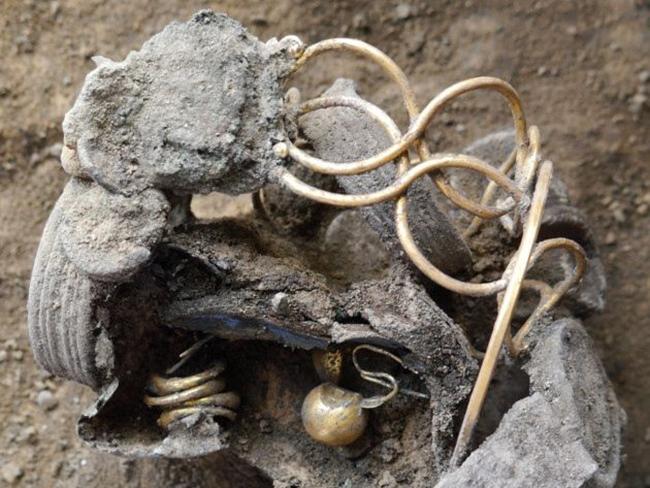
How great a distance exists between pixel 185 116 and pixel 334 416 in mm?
337

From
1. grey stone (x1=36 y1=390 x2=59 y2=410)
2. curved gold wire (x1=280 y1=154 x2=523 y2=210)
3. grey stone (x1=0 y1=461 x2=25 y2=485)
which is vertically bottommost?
grey stone (x1=0 y1=461 x2=25 y2=485)

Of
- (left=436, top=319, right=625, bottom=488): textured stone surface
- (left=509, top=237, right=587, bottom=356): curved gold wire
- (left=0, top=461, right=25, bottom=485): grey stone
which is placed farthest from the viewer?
(left=0, top=461, right=25, bottom=485): grey stone

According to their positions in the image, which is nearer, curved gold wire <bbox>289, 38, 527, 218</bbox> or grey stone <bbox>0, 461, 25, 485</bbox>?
curved gold wire <bbox>289, 38, 527, 218</bbox>

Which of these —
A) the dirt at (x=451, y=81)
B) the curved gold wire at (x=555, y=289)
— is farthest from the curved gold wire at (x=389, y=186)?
the dirt at (x=451, y=81)

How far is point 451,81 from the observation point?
4.48 ft

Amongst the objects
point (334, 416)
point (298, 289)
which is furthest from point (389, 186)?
point (334, 416)

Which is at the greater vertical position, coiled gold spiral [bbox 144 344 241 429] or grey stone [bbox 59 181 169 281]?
grey stone [bbox 59 181 169 281]

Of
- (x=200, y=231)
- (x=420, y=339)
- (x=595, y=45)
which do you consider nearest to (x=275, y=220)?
(x=200, y=231)

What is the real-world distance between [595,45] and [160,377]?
75 cm

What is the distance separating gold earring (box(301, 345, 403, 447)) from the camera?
99cm

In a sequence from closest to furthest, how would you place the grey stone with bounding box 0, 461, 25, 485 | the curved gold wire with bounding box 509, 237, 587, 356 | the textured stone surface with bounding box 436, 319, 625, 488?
the textured stone surface with bounding box 436, 319, 625, 488 → the curved gold wire with bounding box 509, 237, 587, 356 → the grey stone with bounding box 0, 461, 25, 485

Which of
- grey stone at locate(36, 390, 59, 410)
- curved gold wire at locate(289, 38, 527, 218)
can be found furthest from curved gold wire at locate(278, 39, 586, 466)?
grey stone at locate(36, 390, 59, 410)

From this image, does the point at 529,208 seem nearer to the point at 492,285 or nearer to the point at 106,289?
the point at 492,285

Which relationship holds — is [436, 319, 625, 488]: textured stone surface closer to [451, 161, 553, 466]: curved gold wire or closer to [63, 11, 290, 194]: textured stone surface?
[451, 161, 553, 466]: curved gold wire
